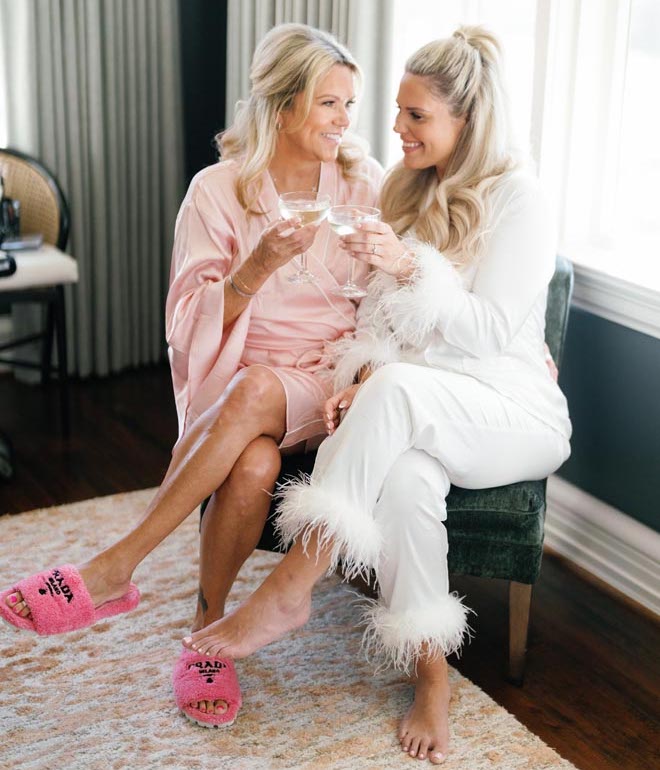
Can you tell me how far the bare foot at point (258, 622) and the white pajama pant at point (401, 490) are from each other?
113mm

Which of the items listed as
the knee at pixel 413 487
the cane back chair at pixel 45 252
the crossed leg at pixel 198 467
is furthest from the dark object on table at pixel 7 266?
the knee at pixel 413 487

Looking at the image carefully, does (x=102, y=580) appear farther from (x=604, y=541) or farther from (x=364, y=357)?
(x=604, y=541)

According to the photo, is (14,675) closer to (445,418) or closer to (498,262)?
(445,418)

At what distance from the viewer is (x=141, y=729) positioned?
208 cm

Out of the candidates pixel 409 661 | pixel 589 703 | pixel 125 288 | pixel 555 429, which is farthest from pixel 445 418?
pixel 125 288

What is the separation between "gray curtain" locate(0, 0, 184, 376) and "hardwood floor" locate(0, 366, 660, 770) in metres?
0.49

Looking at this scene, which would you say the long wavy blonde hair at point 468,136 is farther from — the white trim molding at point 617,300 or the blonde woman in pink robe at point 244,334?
the white trim molding at point 617,300

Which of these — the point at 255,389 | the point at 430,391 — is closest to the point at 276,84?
the point at 255,389

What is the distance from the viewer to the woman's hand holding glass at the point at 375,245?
2.08 m

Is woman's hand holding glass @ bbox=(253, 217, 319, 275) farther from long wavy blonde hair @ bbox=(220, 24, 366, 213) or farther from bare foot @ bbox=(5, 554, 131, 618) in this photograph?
bare foot @ bbox=(5, 554, 131, 618)

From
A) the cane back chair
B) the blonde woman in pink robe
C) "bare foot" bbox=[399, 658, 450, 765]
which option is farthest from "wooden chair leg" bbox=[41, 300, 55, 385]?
"bare foot" bbox=[399, 658, 450, 765]

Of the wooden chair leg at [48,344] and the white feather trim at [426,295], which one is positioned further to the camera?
the wooden chair leg at [48,344]

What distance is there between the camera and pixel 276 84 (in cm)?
239

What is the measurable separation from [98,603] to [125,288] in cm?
229
